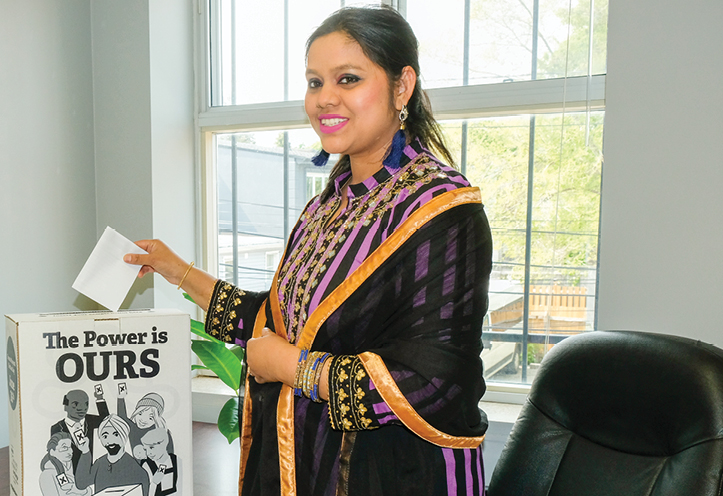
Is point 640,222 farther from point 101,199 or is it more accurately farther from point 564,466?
point 101,199

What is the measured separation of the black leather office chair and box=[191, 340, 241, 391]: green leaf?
1.03m

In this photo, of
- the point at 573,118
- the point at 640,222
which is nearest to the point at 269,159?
the point at 573,118

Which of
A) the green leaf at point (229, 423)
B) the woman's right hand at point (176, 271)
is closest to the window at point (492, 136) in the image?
the green leaf at point (229, 423)

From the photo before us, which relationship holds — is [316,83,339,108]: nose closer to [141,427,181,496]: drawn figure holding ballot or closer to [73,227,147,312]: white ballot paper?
[73,227,147,312]: white ballot paper

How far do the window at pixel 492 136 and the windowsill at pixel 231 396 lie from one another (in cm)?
4

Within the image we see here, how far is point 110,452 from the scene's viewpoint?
99 centimetres

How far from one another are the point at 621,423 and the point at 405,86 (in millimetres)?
614

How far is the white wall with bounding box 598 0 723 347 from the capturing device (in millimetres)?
1250

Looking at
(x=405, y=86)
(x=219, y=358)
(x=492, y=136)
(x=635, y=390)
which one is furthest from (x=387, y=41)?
(x=219, y=358)

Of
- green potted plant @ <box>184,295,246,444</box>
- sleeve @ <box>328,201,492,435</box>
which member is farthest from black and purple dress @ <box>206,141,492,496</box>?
green potted plant @ <box>184,295,246,444</box>

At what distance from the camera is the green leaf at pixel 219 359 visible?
69.5 inches

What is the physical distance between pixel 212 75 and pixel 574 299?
1563mm

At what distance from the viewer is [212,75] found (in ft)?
7.35

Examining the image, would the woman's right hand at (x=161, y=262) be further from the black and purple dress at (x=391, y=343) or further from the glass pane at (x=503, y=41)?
the glass pane at (x=503, y=41)
